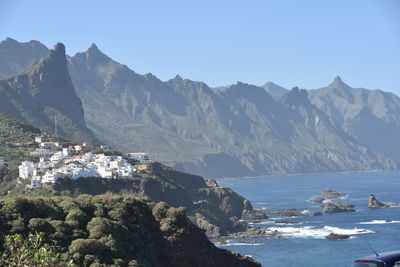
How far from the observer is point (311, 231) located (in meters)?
123

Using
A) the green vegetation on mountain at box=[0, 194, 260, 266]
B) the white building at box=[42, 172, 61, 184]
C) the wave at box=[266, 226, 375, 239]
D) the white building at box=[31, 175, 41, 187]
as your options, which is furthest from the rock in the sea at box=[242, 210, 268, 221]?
the green vegetation on mountain at box=[0, 194, 260, 266]

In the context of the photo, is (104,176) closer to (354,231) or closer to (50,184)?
(50,184)

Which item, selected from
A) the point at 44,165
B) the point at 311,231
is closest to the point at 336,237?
the point at 311,231

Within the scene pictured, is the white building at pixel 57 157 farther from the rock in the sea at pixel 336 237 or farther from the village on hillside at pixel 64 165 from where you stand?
the rock in the sea at pixel 336 237

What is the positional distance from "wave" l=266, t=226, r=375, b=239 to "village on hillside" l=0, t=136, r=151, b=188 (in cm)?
3482

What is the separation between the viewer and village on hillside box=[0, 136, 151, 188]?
375 ft

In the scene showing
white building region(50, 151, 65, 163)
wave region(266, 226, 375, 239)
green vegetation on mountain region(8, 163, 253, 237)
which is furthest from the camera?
white building region(50, 151, 65, 163)

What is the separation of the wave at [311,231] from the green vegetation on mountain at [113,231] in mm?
61538

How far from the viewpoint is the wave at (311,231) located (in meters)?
117

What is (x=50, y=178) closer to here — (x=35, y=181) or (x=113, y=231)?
(x=35, y=181)

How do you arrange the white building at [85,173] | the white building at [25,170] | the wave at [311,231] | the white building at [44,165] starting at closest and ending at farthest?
the white building at [85,173] → the wave at [311,231] → the white building at [25,170] → the white building at [44,165]

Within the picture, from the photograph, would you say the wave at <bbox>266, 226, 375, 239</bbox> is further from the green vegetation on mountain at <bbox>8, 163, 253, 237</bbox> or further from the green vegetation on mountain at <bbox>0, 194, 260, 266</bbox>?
the green vegetation on mountain at <bbox>0, 194, 260, 266</bbox>

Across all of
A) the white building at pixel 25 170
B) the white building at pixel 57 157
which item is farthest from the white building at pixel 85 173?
the white building at pixel 57 157

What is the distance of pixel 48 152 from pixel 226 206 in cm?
4578
